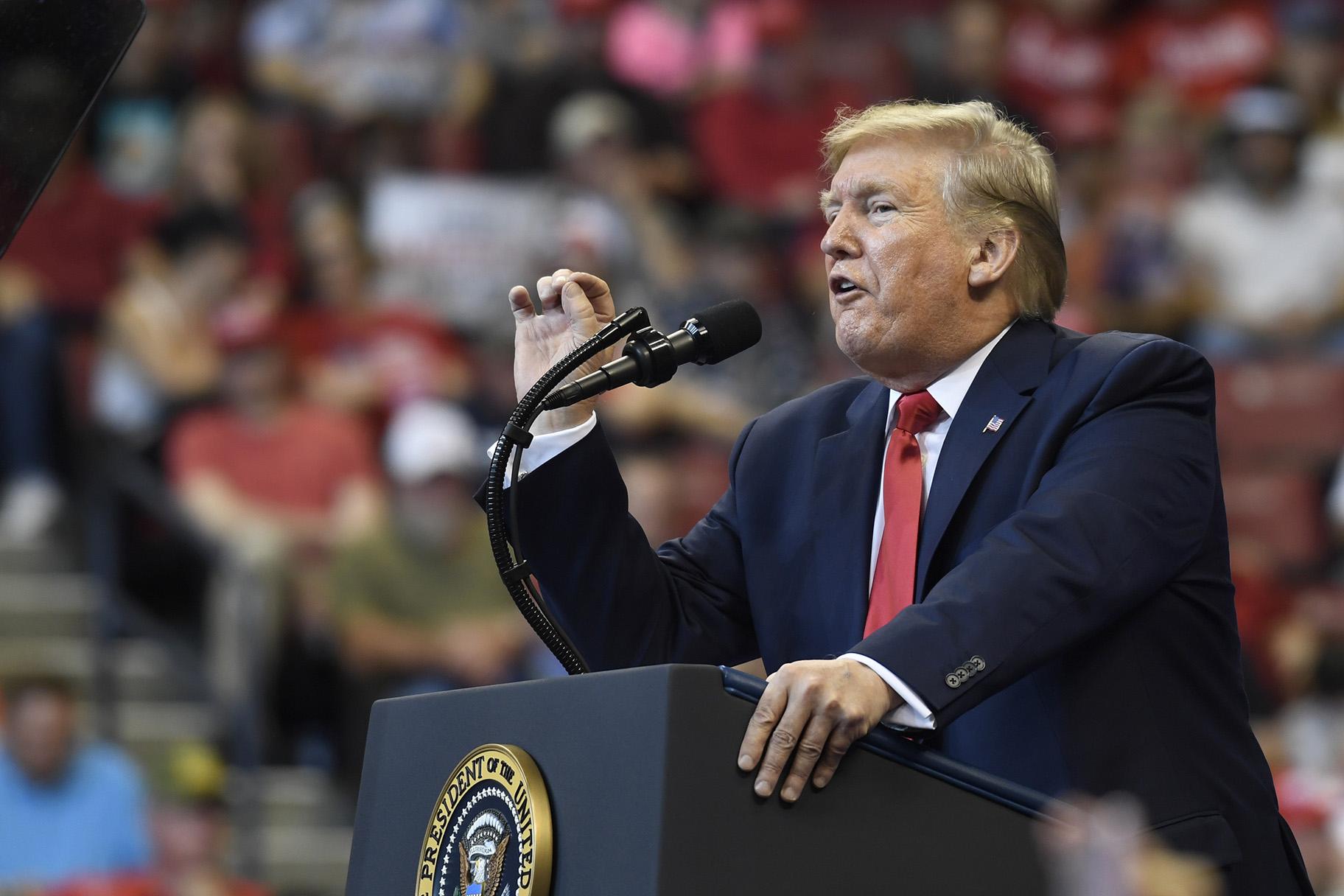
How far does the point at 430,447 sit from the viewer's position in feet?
18.8

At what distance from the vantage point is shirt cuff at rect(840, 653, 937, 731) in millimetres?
1618

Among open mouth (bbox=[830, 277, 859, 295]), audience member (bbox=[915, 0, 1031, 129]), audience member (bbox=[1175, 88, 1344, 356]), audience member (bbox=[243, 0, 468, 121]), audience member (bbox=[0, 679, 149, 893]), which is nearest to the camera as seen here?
open mouth (bbox=[830, 277, 859, 295])

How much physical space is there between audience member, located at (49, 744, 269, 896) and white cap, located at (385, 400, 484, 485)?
1076mm

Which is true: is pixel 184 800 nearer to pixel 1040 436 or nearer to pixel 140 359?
pixel 140 359

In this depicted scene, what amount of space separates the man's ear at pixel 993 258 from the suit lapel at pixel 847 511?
177 mm

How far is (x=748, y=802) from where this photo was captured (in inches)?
58.7

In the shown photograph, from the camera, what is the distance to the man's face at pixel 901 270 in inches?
82.9

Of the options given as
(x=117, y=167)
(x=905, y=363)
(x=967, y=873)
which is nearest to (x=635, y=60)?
(x=117, y=167)

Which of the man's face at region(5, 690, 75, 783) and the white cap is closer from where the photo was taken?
the man's face at region(5, 690, 75, 783)

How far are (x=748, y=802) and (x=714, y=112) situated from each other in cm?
658

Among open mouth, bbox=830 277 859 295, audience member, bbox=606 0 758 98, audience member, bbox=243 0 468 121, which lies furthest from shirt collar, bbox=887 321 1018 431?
audience member, bbox=606 0 758 98

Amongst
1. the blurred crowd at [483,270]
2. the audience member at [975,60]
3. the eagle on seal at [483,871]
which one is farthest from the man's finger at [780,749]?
the audience member at [975,60]

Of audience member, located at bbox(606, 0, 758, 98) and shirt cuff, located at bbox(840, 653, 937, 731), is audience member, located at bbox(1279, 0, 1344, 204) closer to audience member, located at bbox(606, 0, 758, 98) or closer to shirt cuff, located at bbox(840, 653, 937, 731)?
audience member, located at bbox(606, 0, 758, 98)

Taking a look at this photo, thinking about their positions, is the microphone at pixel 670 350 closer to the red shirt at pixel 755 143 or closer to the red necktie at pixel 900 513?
the red necktie at pixel 900 513
